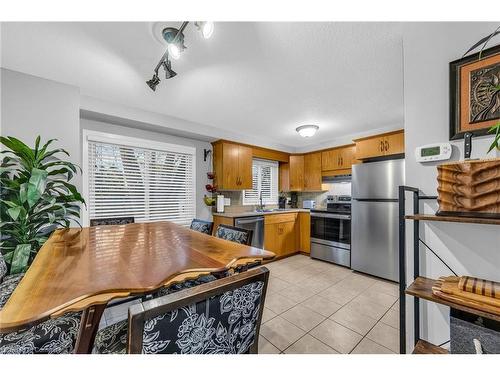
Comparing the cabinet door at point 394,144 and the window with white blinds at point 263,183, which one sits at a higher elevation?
the cabinet door at point 394,144

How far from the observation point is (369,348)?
1639 mm

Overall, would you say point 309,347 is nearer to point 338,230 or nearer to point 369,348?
point 369,348

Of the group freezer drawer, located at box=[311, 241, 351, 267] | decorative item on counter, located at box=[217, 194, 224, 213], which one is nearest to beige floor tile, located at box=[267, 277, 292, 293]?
freezer drawer, located at box=[311, 241, 351, 267]

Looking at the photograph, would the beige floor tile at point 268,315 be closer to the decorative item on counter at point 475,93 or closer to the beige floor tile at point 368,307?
the beige floor tile at point 368,307

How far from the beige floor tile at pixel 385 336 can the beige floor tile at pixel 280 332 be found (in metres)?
0.59

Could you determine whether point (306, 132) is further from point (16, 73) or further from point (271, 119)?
point (16, 73)

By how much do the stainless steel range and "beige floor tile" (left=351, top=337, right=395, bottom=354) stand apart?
1.82 m

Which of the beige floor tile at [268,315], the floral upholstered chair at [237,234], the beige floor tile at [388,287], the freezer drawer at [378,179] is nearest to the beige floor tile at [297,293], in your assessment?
the beige floor tile at [268,315]

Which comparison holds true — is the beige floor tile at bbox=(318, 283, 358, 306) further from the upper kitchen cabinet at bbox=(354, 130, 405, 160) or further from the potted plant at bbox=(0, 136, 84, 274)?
the potted plant at bbox=(0, 136, 84, 274)

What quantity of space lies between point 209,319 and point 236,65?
187cm

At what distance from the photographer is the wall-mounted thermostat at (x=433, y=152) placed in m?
1.16

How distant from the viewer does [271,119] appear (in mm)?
3180

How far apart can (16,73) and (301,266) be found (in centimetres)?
420
